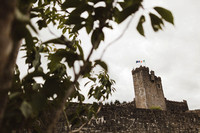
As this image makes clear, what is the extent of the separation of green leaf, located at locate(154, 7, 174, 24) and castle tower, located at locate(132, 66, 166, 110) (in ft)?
72.1

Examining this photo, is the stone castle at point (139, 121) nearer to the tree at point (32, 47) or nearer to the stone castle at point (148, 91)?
the tree at point (32, 47)

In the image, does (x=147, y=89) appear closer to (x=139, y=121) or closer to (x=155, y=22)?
(x=139, y=121)

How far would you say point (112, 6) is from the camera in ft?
2.38

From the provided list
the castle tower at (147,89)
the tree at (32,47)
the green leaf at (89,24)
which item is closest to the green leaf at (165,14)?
the tree at (32,47)

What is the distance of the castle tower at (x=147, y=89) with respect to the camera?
22.1m

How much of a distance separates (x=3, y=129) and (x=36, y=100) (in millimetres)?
164

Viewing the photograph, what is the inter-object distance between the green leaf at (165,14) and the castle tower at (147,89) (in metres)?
22.0

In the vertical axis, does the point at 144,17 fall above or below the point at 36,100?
above

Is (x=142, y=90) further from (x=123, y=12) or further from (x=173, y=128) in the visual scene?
(x=123, y=12)

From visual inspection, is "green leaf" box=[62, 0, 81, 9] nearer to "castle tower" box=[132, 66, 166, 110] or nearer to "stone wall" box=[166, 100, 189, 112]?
"castle tower" box=[132, 66, 166, 110]

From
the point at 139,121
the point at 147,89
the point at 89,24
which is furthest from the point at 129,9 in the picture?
the point at 147,89

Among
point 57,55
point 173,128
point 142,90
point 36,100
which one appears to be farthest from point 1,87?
point 142,90

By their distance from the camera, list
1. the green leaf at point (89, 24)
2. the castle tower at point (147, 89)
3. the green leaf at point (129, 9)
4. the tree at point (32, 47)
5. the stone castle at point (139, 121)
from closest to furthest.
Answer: the tree at point (32, 47), the green leaf at point (129, 9), the green leaf at point (89, 24), the stone castle at point (139, 121), the castle tower at point (147, 89)

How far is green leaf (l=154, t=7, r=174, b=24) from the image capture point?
678 millimetres
